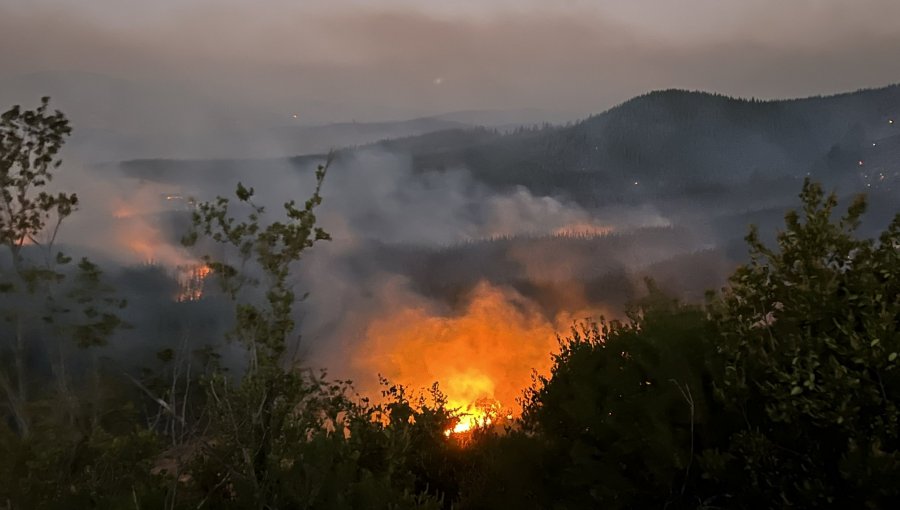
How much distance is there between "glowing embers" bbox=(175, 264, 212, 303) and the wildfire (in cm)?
2532

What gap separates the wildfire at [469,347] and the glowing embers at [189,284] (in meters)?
25.3

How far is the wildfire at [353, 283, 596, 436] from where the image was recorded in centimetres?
8500

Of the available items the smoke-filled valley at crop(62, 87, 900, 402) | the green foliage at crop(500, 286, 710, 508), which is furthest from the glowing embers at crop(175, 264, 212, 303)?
the green foliage at crop(500, 286, 710, 508)

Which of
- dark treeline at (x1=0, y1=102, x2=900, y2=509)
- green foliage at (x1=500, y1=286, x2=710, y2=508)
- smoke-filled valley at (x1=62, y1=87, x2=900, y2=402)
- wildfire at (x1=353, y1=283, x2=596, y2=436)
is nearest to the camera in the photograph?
dark treeline at (x1=0, y1=102, x2=900, y2=509)

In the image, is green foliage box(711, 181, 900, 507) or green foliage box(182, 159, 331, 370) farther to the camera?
green foliage box(182, 159, 331, 370)

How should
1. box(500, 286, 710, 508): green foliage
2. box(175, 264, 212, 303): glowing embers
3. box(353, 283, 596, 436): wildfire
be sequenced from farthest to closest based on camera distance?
box(353, 283, 596, 436): wildfire
box(175, 264, 212, 303): glowing embers
box(500, 286, 710, 508): green foliage

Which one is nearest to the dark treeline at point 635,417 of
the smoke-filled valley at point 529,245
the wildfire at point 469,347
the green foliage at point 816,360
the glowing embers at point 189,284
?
the green foliage at point 816,360

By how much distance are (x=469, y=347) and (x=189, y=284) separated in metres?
38.7

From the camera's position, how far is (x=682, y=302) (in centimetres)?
1240

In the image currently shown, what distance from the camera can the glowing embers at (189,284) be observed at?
252 ft

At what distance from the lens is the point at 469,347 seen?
103m

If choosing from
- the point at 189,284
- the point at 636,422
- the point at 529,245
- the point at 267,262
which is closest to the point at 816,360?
the point at 636,422

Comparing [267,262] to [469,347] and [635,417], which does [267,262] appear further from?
[469,347]

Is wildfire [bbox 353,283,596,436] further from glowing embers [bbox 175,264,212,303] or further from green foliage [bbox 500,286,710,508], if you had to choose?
green foliage [bbox 500,286,710,508]
